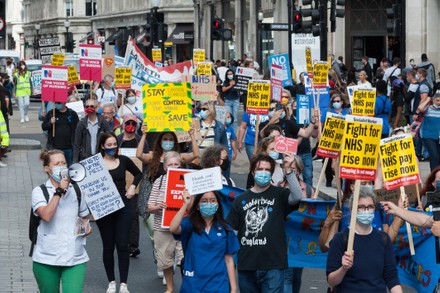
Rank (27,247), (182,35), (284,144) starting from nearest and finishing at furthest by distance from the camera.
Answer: (284,144) < (27,247) < (182,35)

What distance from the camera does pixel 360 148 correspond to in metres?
8.51

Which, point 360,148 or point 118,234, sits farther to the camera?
point 118,234

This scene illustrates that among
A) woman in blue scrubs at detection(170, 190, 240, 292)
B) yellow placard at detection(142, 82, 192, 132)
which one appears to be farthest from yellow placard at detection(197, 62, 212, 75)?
woman in blue scrubs at detection(170, 190, 240, 292)

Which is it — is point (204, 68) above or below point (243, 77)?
above

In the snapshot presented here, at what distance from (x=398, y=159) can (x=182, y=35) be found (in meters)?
64.4

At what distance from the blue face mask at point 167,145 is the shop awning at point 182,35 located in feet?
188

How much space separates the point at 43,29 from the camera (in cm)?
12188

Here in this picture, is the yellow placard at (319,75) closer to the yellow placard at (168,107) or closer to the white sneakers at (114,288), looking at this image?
the yellow placard at (168,107)

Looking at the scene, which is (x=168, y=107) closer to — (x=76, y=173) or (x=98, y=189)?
(x=98, y=189)

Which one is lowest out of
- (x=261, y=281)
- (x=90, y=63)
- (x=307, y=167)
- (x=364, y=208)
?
(x=261, y=281)

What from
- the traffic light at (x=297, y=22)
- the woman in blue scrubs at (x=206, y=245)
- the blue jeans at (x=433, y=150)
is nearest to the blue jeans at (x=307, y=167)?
the blue jeans at (x=433, y=150)

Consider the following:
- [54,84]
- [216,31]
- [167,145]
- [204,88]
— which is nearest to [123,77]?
[204,88]

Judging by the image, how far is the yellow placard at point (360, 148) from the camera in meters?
8.50

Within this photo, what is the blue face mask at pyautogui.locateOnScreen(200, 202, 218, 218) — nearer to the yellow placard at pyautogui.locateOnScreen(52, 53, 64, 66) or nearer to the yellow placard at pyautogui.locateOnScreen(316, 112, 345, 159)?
the yellow placard at pyautogui.locateOnScreen(316, 112, 345, 159)
